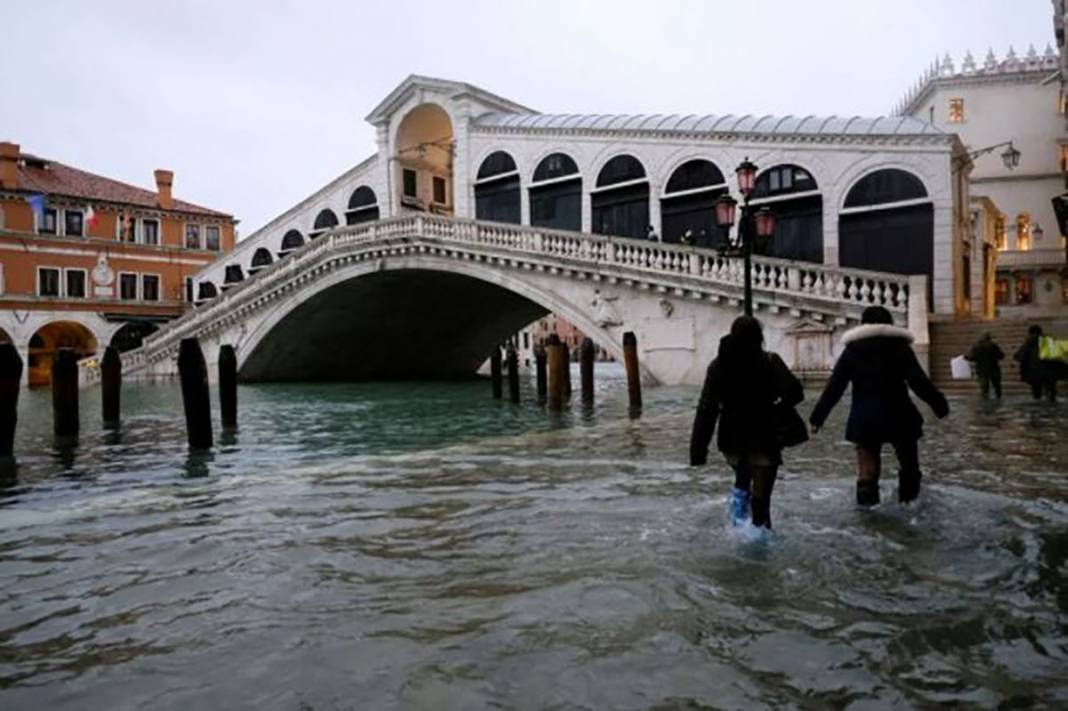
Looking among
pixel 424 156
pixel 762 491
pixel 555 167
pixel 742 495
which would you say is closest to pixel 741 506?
pixel 742 495

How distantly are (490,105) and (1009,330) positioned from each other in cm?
1738

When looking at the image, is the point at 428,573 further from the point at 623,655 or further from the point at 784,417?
the point at 784,417

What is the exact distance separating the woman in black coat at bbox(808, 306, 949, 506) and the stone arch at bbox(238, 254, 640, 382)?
13660 mm

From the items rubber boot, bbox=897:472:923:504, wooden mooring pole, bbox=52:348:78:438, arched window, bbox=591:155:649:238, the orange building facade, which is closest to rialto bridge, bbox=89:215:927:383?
arched window, bbox=591:155:649:238

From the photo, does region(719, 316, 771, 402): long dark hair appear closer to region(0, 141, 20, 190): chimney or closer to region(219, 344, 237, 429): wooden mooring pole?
region(219, 344, 237, 429): wooden mooring pole

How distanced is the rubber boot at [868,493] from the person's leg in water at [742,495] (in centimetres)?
92

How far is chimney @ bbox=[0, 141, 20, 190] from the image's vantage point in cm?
3469

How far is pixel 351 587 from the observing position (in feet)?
13.2

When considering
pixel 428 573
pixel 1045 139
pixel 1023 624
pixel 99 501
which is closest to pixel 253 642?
pixel 428 573

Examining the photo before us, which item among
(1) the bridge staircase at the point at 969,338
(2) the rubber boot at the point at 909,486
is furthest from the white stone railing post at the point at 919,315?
(2) the rubber boot at the point at 909,486

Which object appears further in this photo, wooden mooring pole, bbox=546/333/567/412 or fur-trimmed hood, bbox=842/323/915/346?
wooden mooring pole, bbox=546/333/567/412

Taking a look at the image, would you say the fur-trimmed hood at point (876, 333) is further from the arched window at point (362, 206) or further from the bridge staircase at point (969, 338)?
the arched window at point (362, 206)

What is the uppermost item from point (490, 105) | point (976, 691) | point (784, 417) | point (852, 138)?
point (490, 105)

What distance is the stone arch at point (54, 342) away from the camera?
37.2 meters
